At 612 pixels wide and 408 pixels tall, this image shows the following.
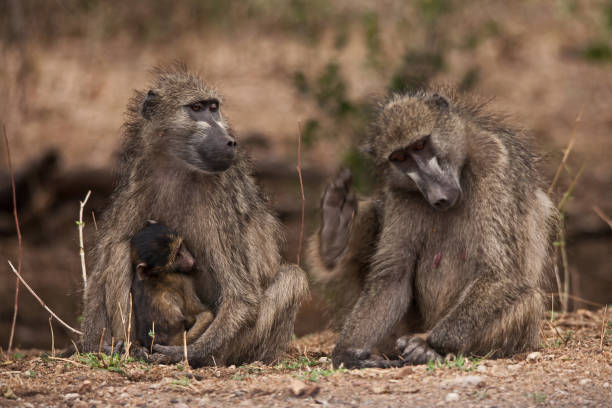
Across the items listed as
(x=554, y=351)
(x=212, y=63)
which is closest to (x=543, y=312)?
(x=554, y=351)

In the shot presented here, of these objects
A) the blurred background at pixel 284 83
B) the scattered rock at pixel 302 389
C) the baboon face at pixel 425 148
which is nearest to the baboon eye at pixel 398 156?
the baboon face at pixel 425 148

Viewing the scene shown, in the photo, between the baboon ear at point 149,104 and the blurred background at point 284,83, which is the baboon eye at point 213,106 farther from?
the blurred background at point 284,83

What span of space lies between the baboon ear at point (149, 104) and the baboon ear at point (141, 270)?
2.88 ft

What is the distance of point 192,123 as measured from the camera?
15.8 feet

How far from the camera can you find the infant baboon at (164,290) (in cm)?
454

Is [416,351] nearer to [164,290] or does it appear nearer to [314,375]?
[314,375]

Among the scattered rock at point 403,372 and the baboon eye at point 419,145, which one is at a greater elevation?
the baboon eye at point 419,145

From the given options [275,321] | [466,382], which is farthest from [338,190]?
[466,382]

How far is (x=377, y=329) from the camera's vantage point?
4.77 m

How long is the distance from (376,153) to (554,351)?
1385 mm

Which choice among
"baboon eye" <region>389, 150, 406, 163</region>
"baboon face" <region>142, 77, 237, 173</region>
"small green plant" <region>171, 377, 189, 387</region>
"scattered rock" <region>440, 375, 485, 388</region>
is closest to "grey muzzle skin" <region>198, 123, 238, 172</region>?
"baboon face" <region>142, 77, 237, 173</region>

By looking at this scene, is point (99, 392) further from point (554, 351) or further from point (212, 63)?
point (212, 63)

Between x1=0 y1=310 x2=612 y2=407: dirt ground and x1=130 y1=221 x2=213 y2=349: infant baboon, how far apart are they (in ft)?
0.87

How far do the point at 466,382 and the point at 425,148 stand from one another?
134cm
